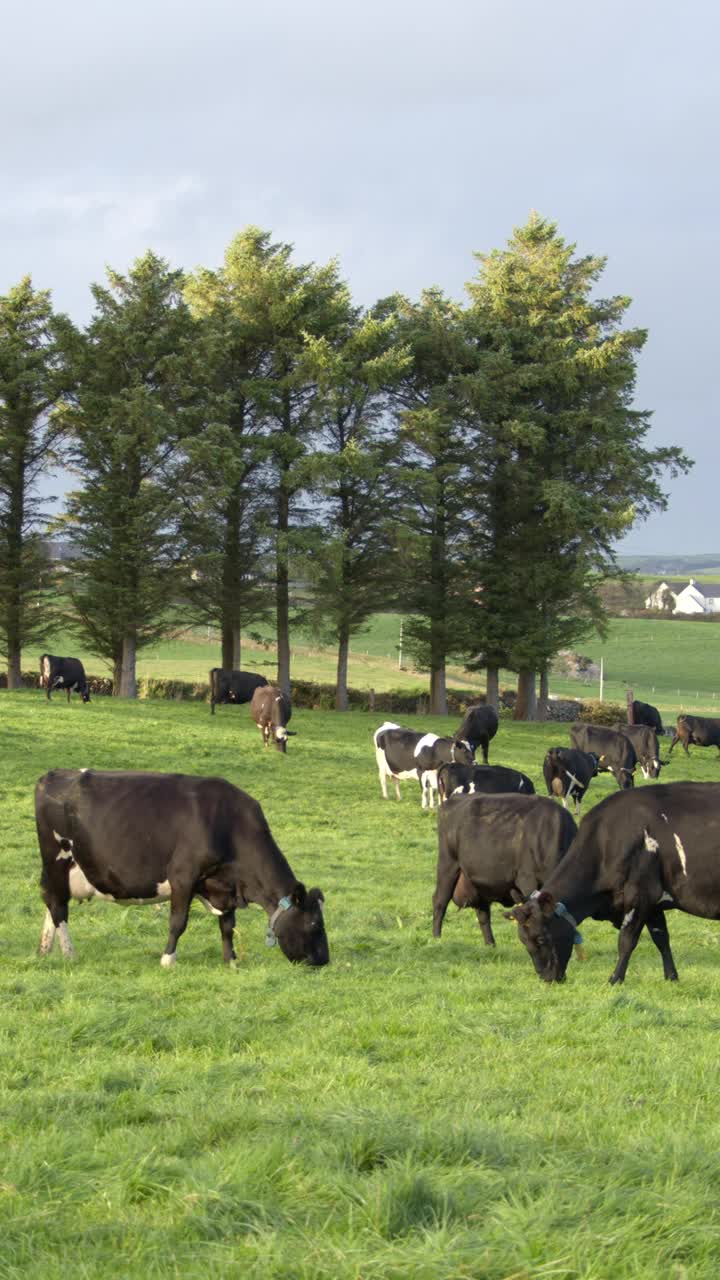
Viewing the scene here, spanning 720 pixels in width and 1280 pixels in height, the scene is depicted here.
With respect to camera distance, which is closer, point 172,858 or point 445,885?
point 172,858

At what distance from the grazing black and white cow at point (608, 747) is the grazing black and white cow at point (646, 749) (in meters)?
0.68

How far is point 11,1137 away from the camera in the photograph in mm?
5867

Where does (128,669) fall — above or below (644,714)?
above

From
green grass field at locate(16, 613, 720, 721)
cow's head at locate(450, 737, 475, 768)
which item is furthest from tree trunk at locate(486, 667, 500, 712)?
cow's head at locate(450, 737, 475, 768)

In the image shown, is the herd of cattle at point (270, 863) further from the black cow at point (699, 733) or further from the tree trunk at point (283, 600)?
the tree trunk at point (283, 600)

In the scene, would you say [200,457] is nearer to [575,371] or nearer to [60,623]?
[60,623]

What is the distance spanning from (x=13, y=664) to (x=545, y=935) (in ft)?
128

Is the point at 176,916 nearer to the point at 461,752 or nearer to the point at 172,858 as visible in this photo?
the point at 172,858

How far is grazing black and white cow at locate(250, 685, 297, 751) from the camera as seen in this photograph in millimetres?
31594

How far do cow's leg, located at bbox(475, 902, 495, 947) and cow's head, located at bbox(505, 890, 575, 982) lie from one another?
207 cm

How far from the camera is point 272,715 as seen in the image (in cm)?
3269

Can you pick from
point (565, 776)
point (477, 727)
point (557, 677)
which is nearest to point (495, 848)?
point (565, 776)

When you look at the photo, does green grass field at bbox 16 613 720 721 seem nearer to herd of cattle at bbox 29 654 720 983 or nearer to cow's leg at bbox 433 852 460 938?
cow's leg at bbox 433 852 460 938

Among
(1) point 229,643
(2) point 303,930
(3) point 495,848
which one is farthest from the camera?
(1) point 229,643
